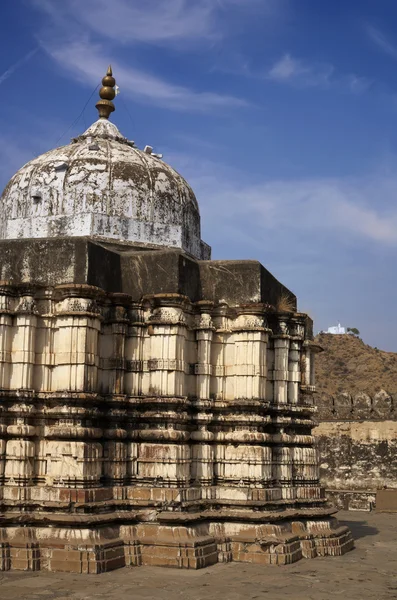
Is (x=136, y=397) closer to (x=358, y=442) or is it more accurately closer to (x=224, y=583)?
(x=224, y=583)

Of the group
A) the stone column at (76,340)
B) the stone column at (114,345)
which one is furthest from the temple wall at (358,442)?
the stone column at (76,340)

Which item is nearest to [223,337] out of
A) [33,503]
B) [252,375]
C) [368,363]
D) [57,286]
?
[252,375]

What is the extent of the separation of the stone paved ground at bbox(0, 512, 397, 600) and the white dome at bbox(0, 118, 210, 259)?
6098mm

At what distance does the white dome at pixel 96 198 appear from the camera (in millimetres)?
14961

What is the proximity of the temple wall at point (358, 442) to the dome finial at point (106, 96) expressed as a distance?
15476 millimetres

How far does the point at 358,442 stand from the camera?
28453 mm

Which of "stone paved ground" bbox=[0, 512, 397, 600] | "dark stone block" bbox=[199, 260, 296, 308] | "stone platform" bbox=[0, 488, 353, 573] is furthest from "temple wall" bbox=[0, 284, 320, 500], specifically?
"stone paved ground" bbox=[0, 512, 397, 600]

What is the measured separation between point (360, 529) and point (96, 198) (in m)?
9.85

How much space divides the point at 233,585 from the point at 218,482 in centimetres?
265

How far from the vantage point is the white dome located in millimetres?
14961

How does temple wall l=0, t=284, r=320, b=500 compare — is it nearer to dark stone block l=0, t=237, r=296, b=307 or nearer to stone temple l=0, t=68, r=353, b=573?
stone temple l=0, t=68, r=353, b=573

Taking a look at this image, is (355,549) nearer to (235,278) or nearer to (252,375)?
(252,375)

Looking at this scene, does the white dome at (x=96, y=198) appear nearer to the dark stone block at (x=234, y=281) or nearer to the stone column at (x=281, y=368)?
the dark stone block at (x=234, y=281)

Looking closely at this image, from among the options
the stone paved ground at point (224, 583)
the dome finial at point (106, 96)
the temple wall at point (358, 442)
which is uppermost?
the dome finial at point (106, 96)
